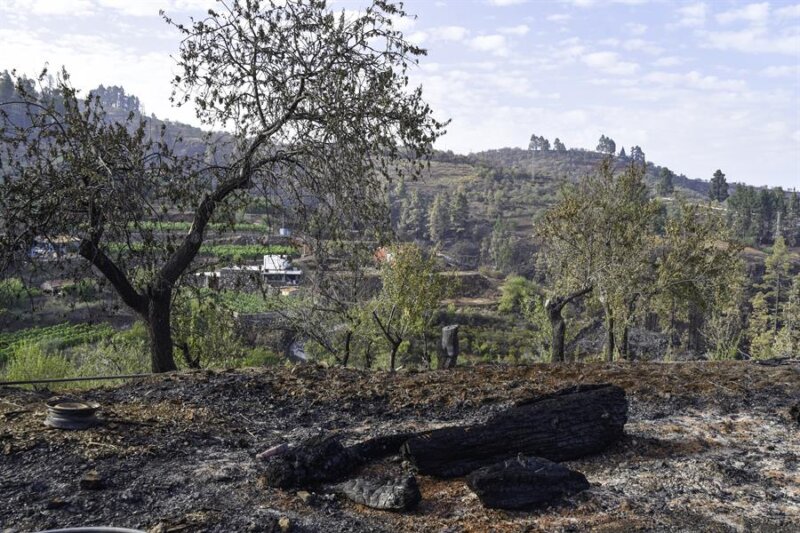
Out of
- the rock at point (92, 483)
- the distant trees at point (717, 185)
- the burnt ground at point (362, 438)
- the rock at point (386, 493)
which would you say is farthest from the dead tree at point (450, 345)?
the distant trees at point (717, 185)

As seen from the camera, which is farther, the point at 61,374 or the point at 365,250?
the point at 61,374

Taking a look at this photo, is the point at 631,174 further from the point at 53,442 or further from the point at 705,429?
the point at 53,442

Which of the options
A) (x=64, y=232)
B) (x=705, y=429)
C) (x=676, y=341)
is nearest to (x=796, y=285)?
(x=676, y=341)

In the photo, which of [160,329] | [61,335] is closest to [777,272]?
[61,335]

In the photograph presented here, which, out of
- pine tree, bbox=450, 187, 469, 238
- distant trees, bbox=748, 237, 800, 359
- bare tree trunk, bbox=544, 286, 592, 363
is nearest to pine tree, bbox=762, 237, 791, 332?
distant trees, bbox=748, 237, 800, 359

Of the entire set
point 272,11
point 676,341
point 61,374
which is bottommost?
point 676,341

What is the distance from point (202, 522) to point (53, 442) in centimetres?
178

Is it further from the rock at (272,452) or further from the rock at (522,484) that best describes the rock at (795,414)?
the rock at (272,452)

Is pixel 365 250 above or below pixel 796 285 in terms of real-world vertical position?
above

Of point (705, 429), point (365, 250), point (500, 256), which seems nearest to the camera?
point (705, 429)

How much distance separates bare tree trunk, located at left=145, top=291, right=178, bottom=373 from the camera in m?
7.50

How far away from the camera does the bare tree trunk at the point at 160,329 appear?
7496 mm

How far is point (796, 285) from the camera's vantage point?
34750 mm

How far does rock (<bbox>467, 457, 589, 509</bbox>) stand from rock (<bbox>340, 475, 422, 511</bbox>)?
38 cm
